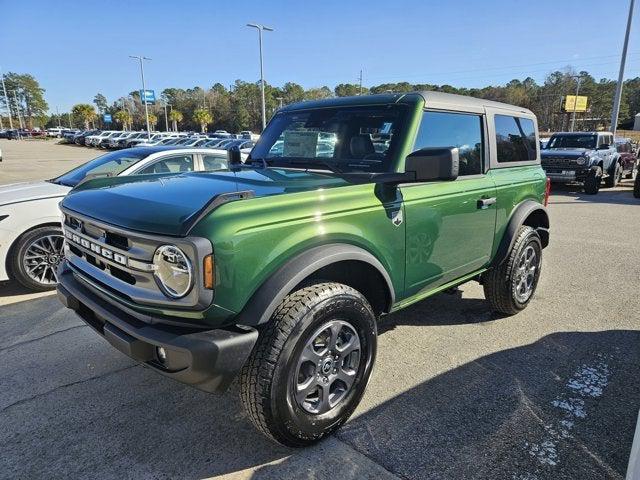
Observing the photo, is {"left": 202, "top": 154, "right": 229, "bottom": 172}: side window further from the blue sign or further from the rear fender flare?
the blue sign

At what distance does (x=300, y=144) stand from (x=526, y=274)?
2.60 m

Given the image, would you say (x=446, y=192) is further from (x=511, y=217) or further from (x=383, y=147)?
(x=511, y=217)

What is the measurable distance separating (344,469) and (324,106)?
2642 millimetres

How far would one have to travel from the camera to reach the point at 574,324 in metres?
4.26

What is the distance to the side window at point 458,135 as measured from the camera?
321cm

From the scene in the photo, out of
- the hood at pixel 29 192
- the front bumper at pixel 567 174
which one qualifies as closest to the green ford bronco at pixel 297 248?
the hood at pixel 29 192

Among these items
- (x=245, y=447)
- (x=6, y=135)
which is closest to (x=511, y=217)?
(x=245, y=447)

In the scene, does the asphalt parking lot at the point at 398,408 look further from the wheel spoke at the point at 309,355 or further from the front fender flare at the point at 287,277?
the front fender flare at the point at 287,277

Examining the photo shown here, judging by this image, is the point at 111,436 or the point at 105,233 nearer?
the point at 105,233

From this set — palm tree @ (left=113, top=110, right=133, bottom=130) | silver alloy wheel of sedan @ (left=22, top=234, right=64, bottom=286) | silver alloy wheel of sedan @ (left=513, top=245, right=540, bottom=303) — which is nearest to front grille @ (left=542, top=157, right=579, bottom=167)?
silver alloy wheel of sedan @ (left=513, top=245, right=540, bottom=303)

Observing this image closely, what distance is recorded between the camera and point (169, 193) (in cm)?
257

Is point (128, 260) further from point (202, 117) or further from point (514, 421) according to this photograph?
point (202, 117)

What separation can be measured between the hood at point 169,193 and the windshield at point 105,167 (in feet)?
8.89

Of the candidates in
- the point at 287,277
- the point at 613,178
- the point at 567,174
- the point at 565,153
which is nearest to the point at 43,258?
the point at 287,277
